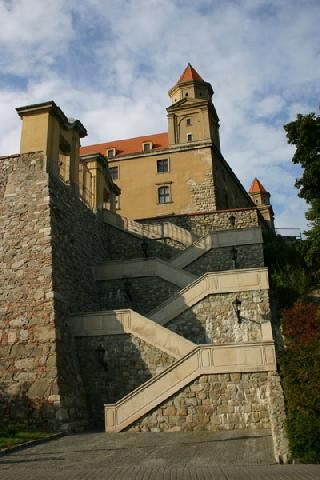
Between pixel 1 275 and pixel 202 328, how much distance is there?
839cm

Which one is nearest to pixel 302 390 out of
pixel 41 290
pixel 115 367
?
pixel 115 367

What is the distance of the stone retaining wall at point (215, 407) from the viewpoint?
48.7 feet

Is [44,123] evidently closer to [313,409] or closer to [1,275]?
[1,275]

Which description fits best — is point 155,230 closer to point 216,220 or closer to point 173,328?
point 216,220

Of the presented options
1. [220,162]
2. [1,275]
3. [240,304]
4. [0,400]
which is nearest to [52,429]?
[0,400]

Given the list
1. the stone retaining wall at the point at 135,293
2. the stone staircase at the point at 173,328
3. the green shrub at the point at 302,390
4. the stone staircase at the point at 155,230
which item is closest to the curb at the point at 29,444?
the stone staircase at the point at 173,328

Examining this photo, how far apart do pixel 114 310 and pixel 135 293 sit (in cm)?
434

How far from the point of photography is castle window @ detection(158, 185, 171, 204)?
1561 inches

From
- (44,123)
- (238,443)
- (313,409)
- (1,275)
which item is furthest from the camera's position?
(44,123)

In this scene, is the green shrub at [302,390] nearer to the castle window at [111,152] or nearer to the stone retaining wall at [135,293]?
the stone retaining wall at [135,293]

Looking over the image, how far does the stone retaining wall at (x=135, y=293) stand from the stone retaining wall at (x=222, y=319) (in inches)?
108

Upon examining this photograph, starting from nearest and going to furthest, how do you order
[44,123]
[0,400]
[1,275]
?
[0,400] → [1,275] → [44,123]

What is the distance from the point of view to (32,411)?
1625 cm

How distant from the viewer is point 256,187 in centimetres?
7981
